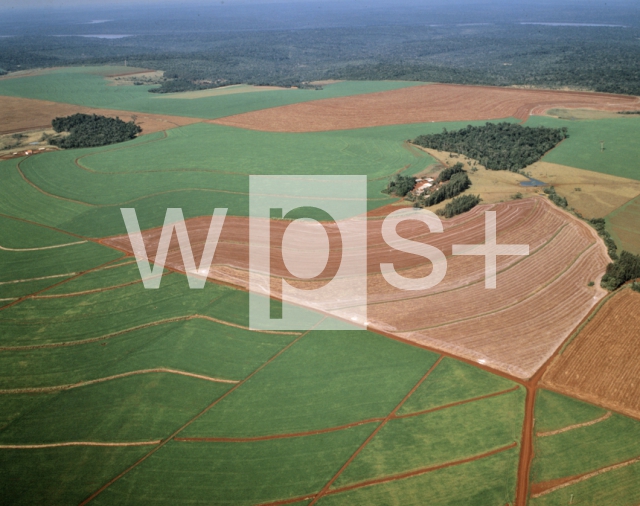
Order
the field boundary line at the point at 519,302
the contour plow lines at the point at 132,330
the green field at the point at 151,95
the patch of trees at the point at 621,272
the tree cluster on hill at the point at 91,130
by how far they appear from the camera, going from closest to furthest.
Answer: the contour plow lines at the point at 132,330
the field boundary line at the point at 519,302
the patch of trees at the point at 621,272
the tree cluster on hill at the point at 91,130
the green field at the point at 151,95

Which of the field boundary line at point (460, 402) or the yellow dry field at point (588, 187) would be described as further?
the yellow dry field at point (588, 187)

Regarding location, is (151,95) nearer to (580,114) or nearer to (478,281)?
(580,114)

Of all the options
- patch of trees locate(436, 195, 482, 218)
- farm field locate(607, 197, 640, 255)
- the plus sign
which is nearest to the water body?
farm field locate(607, 197, 640, 255)

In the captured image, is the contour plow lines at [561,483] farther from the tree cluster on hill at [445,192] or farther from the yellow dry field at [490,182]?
the tree cluster on hill at [445,192]

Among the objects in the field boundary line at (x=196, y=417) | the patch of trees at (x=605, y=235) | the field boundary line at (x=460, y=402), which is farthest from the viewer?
the patch of trees at (x=605, y=235)

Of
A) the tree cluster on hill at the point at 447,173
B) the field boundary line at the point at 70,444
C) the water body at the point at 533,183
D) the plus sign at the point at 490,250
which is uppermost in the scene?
the tree cluster on hill at the point at 447,173

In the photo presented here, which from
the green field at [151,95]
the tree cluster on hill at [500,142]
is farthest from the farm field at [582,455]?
the green field at [151,95]

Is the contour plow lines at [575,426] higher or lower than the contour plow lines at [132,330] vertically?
lower
